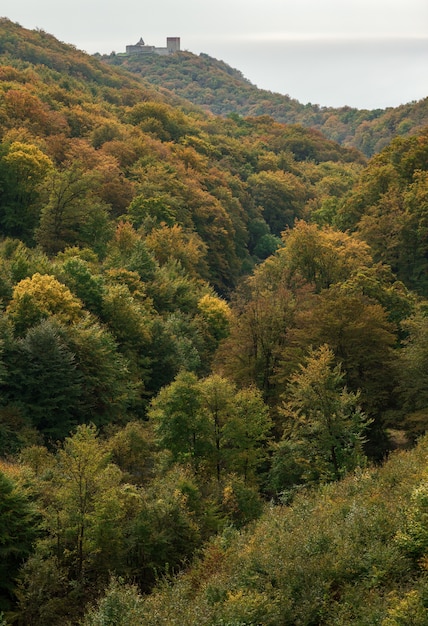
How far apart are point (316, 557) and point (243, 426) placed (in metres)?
9.90

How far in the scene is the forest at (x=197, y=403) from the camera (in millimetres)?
15125

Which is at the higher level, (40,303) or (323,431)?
(40,303)

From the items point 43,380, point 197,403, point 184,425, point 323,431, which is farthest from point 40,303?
point 323,431

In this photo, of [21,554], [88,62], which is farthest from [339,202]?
[88,62]

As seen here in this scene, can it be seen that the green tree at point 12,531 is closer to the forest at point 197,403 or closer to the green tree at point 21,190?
the forest at point 197,403

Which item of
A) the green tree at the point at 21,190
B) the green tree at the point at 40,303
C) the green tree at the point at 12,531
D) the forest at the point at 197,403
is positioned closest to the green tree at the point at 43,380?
the forest at the point at 197,403

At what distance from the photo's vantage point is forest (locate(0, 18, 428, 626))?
49.6 feet

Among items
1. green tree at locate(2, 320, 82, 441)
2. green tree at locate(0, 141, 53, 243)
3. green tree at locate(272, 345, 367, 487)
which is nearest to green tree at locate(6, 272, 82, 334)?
green tree at locate(2, 320, 82, 441)

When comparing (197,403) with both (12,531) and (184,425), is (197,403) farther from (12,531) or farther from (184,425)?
(12,531)

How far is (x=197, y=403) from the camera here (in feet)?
81.8

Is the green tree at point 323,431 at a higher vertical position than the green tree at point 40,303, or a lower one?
lower

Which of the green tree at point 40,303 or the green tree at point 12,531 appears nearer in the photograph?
the green tree at point 12,531

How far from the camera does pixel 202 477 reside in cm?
2420

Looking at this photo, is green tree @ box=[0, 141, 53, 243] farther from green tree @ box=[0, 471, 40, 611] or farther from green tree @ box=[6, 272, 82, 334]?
green tree @ box=[0, 471, 40, 611]
